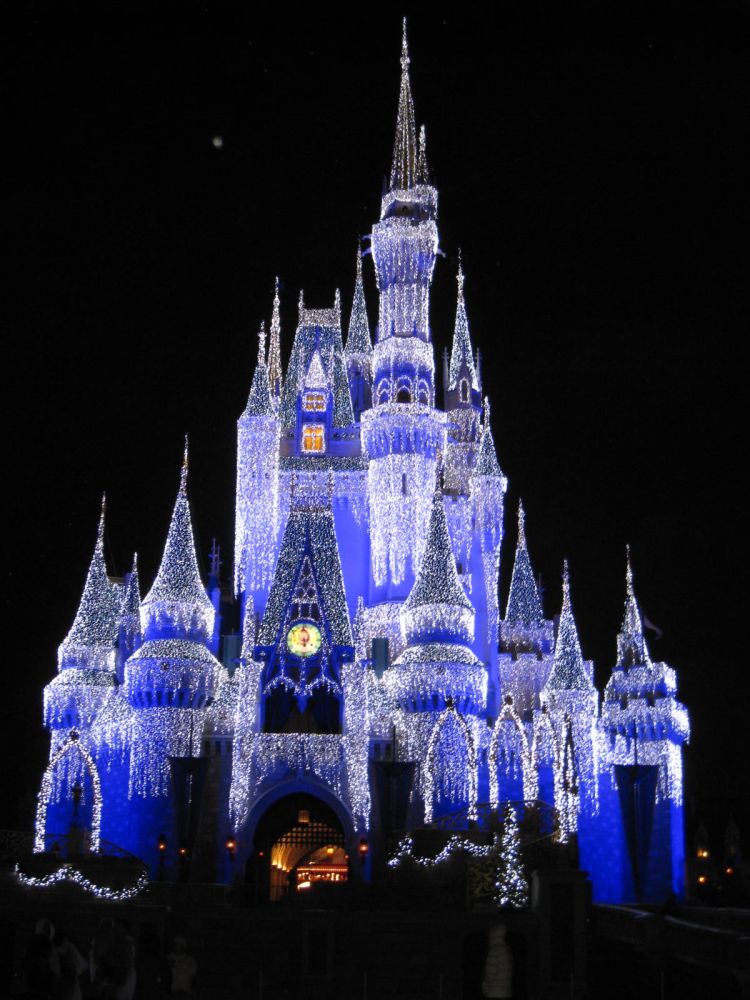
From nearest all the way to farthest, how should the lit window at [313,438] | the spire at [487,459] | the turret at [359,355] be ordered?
the spire at [487,459]
the lit window at [313,438]
the turret at [359,355]

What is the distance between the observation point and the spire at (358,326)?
4984cm

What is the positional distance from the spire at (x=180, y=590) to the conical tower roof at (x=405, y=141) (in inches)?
632

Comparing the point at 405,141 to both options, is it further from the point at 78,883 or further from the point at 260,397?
the point at 78,883

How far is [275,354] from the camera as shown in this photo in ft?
161

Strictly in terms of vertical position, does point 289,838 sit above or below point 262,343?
below

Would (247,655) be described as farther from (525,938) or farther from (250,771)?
(525,938)

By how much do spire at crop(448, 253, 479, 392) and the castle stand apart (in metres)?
2.90

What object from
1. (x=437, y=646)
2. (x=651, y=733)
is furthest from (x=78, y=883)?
(x=651, y=733)

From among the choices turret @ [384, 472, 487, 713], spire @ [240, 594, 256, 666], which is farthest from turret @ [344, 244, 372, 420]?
spire @ [240, 594, 256, 666]

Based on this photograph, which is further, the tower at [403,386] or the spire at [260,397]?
the spire at [260,397]

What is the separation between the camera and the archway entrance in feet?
119

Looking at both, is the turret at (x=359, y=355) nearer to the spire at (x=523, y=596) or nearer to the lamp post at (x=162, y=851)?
the spire at (x=523, y=596)

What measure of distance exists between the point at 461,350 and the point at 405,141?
800 centimetres

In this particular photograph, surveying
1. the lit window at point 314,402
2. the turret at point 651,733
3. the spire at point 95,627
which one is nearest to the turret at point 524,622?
the turret at point 651,733
